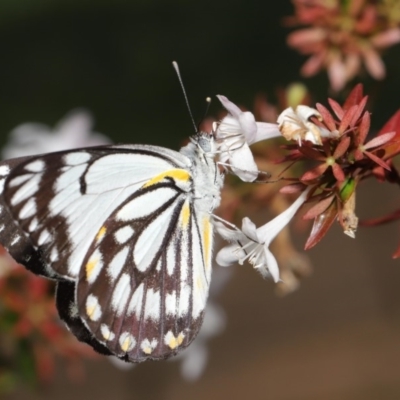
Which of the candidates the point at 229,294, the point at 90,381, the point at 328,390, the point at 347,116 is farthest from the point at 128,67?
the point at 347,116

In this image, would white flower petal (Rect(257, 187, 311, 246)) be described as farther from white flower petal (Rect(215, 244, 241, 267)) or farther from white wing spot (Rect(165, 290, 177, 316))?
white wing spot (Rect(165, 290, 177, 316))

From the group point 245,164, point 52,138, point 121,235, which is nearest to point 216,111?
point 52,138

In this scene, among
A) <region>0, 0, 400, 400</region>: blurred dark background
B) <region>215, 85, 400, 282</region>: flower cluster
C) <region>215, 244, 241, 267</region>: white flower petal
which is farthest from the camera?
<region>0, 0, 400, 400</region>: blurred dark background

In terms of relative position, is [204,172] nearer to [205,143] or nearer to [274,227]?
[205,143]

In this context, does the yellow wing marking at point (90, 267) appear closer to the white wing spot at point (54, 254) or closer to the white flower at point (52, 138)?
the white wing spot at point (54, 254)

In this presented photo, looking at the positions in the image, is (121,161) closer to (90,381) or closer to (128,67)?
(90,381)

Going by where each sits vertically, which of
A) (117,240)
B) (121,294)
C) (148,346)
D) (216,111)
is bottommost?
(148,346)

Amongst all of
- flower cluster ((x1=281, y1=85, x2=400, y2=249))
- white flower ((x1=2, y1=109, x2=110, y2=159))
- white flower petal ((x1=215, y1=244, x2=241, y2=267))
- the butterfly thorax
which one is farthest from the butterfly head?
white flower ((x1=2, y1=109, x2=110, y2=159))
